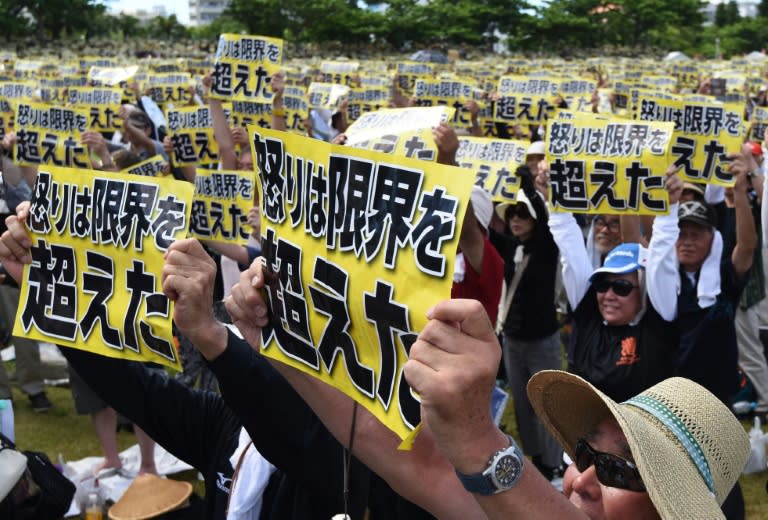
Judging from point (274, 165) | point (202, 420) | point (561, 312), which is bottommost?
point (561, 312)

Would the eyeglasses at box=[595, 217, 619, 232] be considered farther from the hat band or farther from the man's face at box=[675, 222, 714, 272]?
the hat band

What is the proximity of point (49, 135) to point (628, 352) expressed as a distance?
5053 millimetres

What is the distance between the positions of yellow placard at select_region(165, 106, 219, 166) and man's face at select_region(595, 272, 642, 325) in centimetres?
477

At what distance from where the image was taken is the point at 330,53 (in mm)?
49438

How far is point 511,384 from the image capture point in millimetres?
5438

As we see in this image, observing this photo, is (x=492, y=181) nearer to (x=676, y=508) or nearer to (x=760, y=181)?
(x=760, y=181)

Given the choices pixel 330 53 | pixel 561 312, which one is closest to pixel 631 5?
pixel 330 53

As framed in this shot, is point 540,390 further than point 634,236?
No

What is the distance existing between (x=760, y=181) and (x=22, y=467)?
17.2ft

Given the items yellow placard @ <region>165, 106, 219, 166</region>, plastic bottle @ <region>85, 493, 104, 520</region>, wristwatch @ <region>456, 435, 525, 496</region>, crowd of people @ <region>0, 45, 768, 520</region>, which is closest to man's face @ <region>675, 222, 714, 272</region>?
crowd of people @ <region>0, 45, 768, 520</region>

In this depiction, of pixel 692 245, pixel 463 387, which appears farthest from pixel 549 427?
pixel 692 245

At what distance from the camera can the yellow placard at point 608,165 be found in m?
4.77

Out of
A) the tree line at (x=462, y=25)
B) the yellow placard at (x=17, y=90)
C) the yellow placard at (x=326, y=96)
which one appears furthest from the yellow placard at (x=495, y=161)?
the tree line at (x=462, y=25)

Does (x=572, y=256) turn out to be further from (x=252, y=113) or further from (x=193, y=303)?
(x=252, y=113)
